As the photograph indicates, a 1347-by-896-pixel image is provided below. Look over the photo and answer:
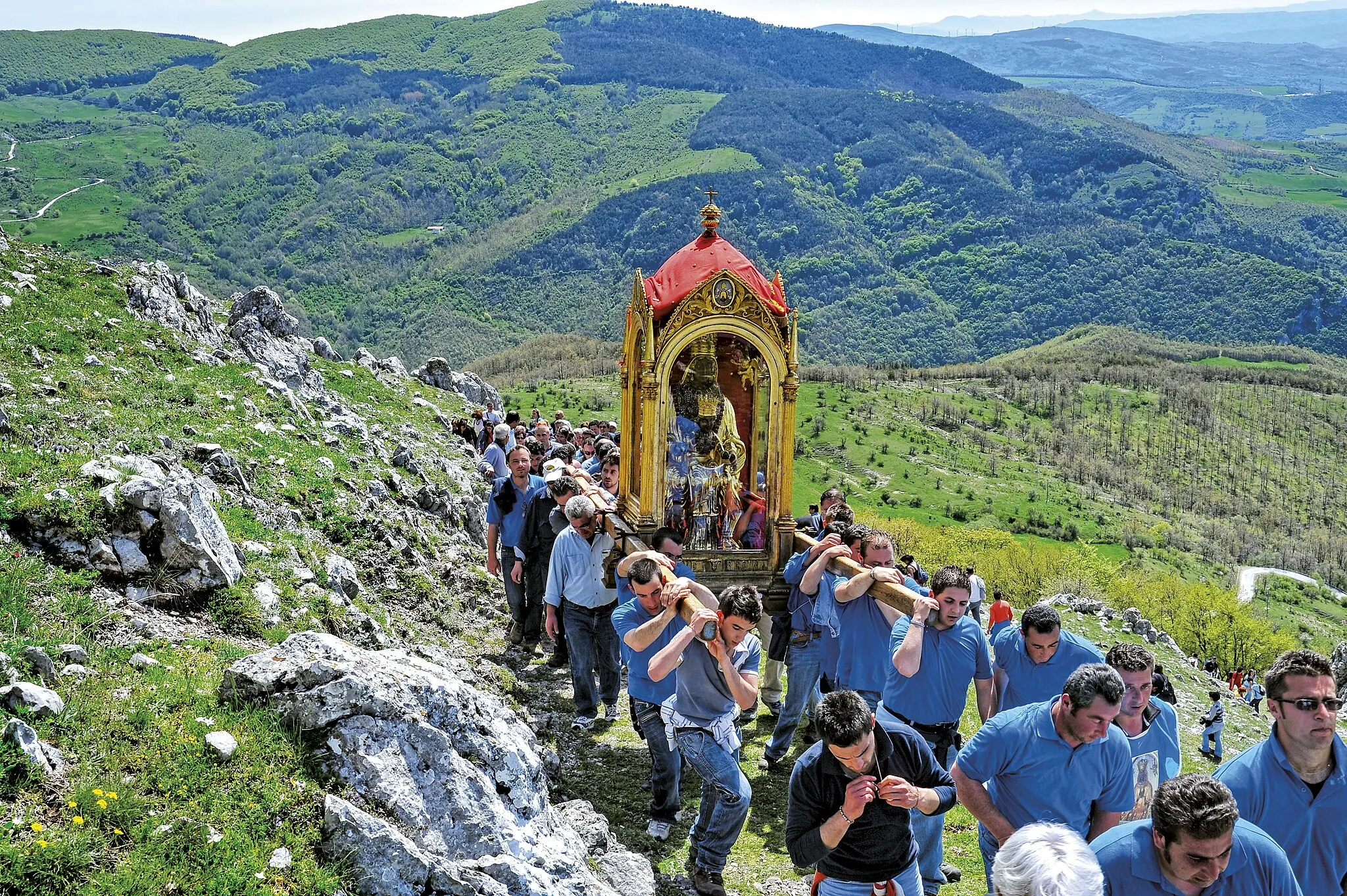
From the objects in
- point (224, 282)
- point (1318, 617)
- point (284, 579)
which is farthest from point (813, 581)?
point (224, 282)

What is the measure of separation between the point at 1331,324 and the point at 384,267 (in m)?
165

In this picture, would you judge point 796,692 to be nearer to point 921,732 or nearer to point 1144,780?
point 921,732

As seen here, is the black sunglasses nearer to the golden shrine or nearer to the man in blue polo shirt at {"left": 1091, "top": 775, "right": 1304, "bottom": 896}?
the man in blue polo shirt at {"left": 1091, "top": 775, "right": 1304, "bottom": 896}

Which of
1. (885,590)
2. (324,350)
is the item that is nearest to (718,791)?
(885,590)

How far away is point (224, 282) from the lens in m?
156

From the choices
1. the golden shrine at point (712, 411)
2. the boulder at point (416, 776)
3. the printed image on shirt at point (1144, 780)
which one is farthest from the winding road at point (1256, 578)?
the boulder at point (416, 776)

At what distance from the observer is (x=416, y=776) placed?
555 cm

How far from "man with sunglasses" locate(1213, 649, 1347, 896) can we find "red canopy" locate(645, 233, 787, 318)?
6479 millimetres

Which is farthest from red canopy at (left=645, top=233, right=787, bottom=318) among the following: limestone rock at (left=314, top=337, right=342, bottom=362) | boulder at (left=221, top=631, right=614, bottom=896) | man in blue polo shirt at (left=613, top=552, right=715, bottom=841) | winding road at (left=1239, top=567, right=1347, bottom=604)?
winding road at (left=1239, top=567, right=1347, bottom=604)

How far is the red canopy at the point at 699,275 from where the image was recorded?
1070cm

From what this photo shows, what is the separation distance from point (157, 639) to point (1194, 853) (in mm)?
5708

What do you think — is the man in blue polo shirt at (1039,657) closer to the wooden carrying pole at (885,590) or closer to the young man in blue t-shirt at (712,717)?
the wooden carrying pole at (885,590)

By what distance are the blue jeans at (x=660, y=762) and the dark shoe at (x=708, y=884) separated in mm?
883

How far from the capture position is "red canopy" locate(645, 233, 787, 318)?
10.7 meters
